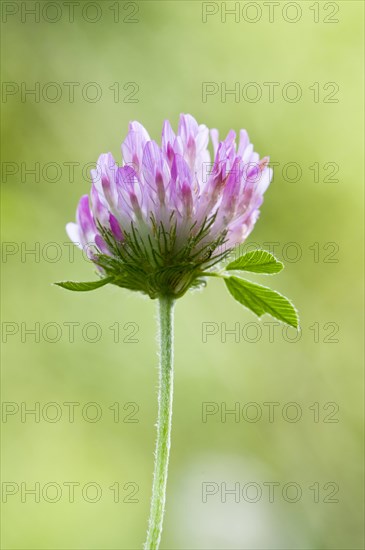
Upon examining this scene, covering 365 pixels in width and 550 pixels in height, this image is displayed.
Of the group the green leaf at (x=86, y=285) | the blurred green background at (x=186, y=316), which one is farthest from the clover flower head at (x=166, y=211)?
the blurred green background at (x=186, y=316)

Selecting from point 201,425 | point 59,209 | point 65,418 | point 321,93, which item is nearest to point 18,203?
point 59,209

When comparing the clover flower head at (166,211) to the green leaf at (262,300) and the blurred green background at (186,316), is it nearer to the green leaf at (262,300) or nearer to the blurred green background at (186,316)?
the green leaf at (262,300)

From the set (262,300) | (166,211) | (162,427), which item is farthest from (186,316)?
(162,427)

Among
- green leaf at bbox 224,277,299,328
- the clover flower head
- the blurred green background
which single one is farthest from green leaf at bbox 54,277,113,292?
the blurred green background

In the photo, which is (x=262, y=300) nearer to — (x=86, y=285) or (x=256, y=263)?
(x=256, y=263)

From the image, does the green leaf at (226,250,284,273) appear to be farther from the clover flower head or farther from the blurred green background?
the blurred green background
